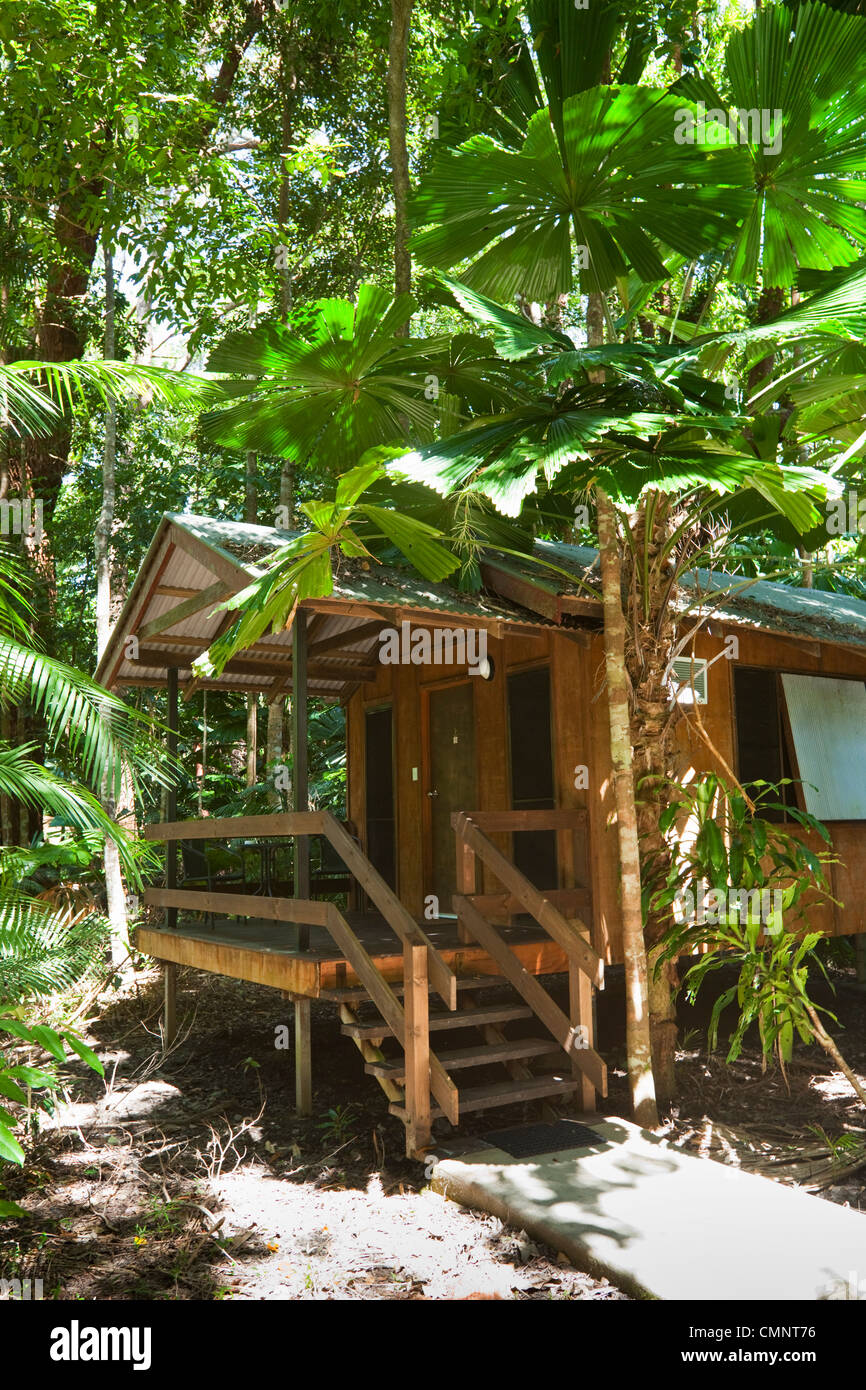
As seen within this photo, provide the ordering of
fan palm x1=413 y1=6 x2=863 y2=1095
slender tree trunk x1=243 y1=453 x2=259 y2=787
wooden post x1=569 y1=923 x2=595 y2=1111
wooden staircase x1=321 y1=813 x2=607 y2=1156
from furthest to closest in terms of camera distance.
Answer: slender tree trunk x1=243 y1=453 x2=259 y2=787 < wooden post x1=569 y1=923 x2=595 y2=1111 < wooden staircase x1=321 y1=813 x2=607 y2=1156 < fan palm x1=413 y1=6 x2=863 y2=1095

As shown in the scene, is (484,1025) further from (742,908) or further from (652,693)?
(652,693)

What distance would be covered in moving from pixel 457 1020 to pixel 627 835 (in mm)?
1512

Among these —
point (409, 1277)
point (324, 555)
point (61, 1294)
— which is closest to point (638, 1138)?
point (409, 1277)

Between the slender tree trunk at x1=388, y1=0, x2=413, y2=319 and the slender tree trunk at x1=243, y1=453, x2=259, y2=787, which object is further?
the slender tree trunk at x1=243, y1=453, x2=259, y2=787

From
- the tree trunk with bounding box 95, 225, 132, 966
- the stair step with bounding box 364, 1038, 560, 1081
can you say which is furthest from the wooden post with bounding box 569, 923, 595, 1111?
the tree trunk with bounding box 95, 225, 132, 966

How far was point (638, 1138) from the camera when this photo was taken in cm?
546

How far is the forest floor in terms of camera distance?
13.3ft

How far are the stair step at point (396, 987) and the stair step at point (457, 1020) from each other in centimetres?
14

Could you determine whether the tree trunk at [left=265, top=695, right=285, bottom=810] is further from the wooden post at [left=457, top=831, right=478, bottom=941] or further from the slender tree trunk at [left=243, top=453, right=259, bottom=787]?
the wooden post at [left=457, top=831, right=478, bottom=941]

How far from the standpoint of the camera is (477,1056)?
5910 mm

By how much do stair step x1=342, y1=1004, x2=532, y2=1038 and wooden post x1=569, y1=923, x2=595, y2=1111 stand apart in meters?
0.30

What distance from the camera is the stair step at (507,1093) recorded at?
5531 mm

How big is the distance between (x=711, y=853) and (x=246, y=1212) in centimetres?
322
